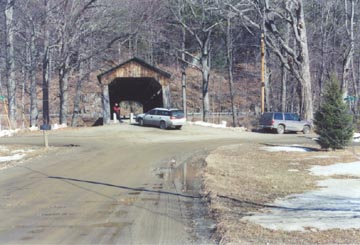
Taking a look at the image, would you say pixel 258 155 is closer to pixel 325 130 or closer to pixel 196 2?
pixel 325 130

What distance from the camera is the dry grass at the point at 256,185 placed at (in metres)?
8.57

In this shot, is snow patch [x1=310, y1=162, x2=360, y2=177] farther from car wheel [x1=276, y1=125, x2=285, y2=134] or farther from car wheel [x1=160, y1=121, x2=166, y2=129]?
car wheel [x1=160, y1=121, x2=166, y2=129]

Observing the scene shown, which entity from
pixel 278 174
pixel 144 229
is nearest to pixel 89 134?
pixel 278 174

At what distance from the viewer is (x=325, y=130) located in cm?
2420

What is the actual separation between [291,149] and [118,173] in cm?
1048

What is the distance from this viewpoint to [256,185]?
46.9 ft

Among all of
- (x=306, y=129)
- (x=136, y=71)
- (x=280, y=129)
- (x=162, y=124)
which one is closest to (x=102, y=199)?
(x=162, y=124)

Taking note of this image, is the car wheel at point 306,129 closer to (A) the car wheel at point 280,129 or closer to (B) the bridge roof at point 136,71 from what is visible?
(A) the car wheel at point 280,129

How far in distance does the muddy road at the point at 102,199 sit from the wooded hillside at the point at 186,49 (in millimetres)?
17774

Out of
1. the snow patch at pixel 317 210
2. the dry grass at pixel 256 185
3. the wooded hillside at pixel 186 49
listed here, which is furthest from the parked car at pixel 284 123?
the snow patch at pixel 317 210

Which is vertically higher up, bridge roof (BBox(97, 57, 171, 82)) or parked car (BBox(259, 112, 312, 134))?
bridge roof (BBox(97, 57, 171, 82))

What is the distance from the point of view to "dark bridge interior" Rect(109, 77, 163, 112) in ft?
177

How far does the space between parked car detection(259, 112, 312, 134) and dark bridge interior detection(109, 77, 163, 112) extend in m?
13.4

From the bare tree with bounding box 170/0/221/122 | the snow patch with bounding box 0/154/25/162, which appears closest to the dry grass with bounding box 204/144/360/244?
the snow patch with bounding box 0/154/25/162
